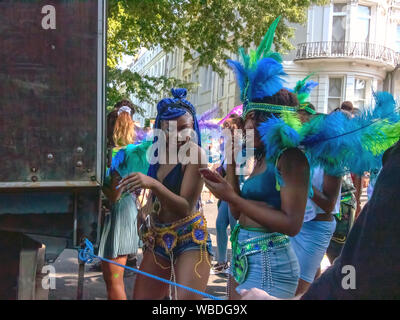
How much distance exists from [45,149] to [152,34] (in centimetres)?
1000

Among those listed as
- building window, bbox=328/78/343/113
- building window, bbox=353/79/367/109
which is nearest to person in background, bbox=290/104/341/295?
building window, bbox=328/78/343/113

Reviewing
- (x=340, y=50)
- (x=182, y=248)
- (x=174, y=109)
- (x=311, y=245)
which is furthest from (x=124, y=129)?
(x=340, y=50)

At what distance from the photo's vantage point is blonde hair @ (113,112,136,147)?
4227 mm

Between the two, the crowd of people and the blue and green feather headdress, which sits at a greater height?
the blue and green feather headdress

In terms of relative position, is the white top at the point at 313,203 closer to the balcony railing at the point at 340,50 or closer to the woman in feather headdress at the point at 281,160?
the woman in feather headdress at the point at 281,160

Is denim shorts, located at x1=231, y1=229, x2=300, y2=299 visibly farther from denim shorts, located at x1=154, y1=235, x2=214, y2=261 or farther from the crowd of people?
denim shorts, located at x1=154, y1=235, x2=214, y2=261

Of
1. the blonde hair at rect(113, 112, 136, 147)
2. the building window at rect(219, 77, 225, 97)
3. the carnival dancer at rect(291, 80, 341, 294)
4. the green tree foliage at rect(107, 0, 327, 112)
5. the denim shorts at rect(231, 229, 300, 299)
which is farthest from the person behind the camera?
the building window at rect(219, 77, 225, 97)

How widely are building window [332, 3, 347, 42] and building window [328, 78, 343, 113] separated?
2.30 m

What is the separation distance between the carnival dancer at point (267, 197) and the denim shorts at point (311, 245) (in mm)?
1069

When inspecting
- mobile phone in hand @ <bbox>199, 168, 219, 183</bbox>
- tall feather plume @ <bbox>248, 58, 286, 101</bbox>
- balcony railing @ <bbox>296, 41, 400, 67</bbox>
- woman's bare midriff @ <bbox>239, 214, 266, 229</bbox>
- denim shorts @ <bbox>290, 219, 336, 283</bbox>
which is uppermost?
balcony railing @ <bbox>296, 41, 400, 67</bbox>

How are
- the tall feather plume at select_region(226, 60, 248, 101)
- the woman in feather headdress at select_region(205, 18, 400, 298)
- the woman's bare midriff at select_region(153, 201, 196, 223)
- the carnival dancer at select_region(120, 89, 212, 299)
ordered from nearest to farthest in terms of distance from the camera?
1. the woman in feather headdress at select_region(205, 18, 400, 298)
2. the tall feather plume at select_region(226, 60, 248, 101)
3. the carnival dancer at select_region(120, 89, 212, 299)
4. the woman's bare midriff at select_region(153, 201, 196, 223)

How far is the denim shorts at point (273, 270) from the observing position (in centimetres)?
240
